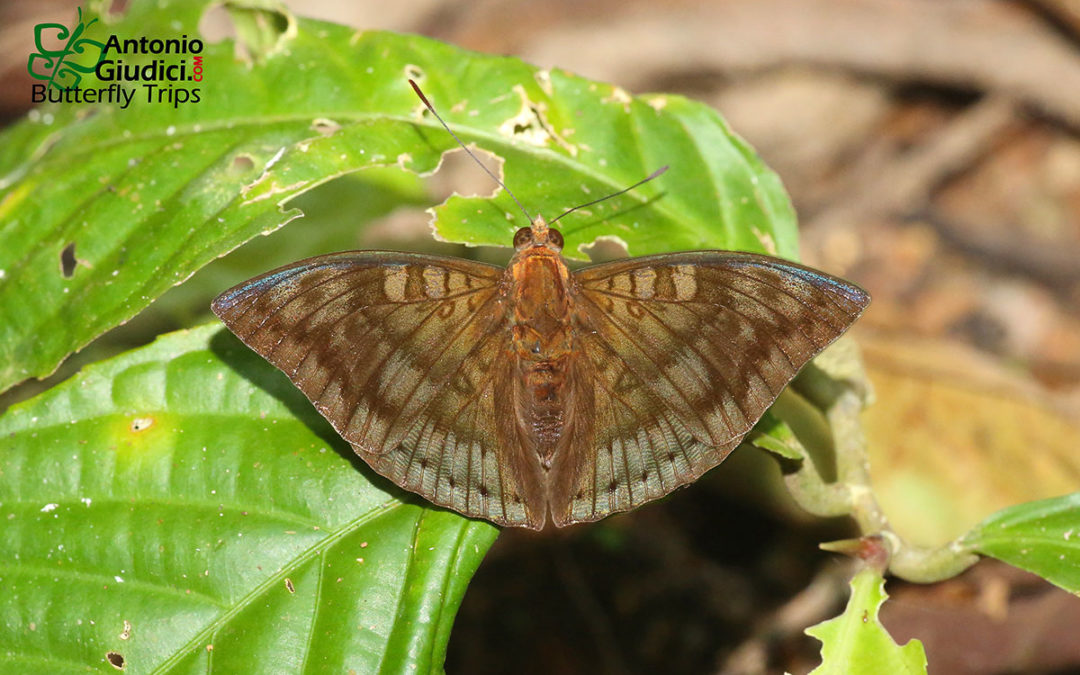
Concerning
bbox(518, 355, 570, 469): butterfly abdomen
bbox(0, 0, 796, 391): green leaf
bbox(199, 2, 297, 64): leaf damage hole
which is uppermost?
bbox(199, 2, 297, 64): leaf damage hole

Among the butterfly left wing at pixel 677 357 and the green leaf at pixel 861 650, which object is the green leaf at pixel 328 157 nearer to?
the butterfly left wing at pixel 677 357

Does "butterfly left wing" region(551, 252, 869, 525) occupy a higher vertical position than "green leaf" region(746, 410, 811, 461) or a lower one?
higher

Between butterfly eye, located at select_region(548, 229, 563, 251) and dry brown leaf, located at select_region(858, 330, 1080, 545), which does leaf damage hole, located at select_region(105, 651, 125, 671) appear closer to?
butterfly eye, located at select_region(548, 229, 563, 251)

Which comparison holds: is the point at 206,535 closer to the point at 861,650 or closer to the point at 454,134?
the point at 454,134

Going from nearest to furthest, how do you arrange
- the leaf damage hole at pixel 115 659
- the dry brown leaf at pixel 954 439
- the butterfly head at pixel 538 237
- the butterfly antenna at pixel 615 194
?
the leaf damage hole at pixel 115 659
the butterfly head at pixel 538 237
the butterfly antenna at pixel 615 194
the dry brown leaf at pixel 954 439

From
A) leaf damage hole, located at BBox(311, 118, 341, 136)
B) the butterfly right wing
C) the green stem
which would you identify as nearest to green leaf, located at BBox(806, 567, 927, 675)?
the green stem

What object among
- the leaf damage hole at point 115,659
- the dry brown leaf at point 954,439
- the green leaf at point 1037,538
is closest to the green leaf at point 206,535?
the leaf damage hole at point 115,659

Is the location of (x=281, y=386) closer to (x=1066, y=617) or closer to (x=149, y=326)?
(x=149, y=326)

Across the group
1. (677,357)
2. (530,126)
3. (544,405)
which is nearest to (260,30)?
(530,126)
